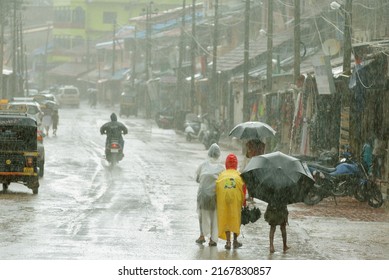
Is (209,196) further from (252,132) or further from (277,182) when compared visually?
(252,132)

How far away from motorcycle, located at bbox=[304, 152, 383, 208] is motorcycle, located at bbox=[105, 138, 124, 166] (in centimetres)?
1096

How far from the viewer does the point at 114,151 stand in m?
34.8

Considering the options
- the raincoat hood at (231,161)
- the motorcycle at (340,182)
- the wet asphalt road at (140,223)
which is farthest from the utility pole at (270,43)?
the raincoat hood at (231,161)

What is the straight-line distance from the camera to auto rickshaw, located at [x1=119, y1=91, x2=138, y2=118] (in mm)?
80625

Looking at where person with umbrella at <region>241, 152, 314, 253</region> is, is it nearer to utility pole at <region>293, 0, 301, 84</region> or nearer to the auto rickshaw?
utility pole at <region>293, 0, 301, 84</region>

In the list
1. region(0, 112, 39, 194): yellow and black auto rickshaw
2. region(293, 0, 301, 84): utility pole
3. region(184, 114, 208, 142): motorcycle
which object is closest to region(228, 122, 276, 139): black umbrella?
region(0, 112, 39, 194): yellow and black auto rickshaw

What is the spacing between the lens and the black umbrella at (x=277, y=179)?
16328 millimetres

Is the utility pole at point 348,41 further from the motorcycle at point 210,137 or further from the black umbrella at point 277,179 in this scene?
the motorcycle at point 210,137

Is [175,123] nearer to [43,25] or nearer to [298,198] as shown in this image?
[298,198]

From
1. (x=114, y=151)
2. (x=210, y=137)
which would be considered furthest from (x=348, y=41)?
(x=210, y=137)

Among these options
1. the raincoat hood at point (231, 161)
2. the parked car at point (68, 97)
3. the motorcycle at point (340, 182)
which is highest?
the raincoat hood at point (231, 161)

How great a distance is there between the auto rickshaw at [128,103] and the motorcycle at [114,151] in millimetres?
45315

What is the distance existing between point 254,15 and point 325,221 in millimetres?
47980

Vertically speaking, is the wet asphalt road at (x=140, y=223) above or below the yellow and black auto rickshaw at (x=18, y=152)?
below
